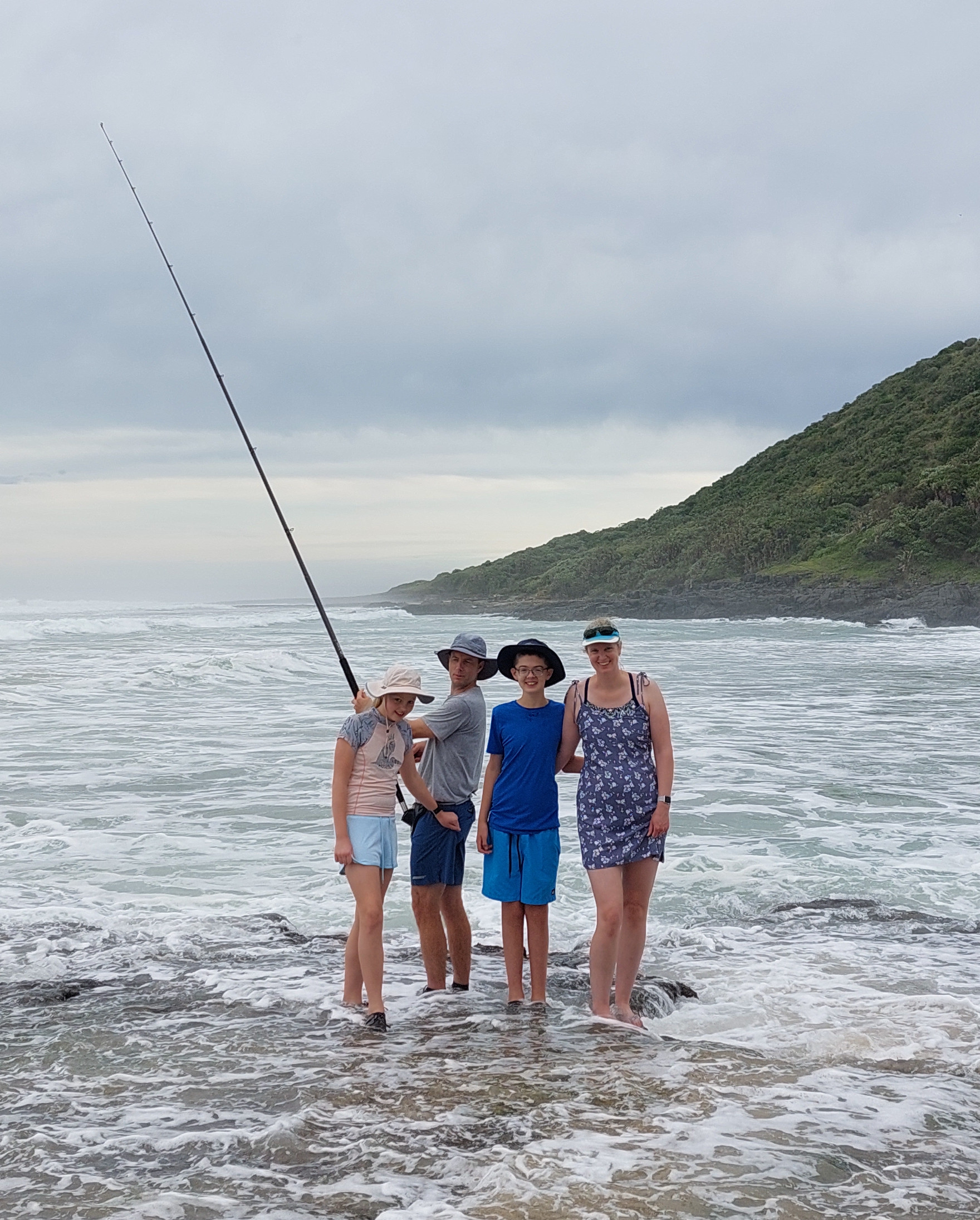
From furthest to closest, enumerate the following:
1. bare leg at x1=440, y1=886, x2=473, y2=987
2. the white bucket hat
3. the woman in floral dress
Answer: bare leg at x1=440, y1=886, x2=473, y2=987, the woman in floral dress, the white bucket hat

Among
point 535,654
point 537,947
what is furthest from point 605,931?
point 535,654

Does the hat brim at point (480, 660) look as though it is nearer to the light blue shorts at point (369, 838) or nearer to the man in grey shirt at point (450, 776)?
the man in grey shirt at point (450, 776)

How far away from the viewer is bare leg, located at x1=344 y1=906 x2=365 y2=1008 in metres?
4.84

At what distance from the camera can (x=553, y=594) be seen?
283 ft

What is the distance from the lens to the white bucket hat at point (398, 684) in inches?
178

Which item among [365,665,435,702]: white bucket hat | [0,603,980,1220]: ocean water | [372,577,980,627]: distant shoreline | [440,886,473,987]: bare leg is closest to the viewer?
[0,603,980,1220]: ocean water

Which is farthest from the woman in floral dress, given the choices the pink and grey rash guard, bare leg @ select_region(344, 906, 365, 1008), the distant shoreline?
the distant shoreline

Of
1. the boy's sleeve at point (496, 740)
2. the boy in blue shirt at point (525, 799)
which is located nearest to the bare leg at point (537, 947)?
the boy in blue shirt at point (525, 799)

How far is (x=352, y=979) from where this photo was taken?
4.91 m

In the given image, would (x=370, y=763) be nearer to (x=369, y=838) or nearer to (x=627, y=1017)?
(x=369, y=838)

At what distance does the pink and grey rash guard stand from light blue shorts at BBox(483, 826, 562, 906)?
560 mm

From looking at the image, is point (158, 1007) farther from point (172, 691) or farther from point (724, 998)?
point (172, 691)

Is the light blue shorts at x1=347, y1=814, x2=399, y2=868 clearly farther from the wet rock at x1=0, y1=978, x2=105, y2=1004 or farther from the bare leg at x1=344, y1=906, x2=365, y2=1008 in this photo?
the wet rock at x1=0, y1=978, x2=105, y2=1004

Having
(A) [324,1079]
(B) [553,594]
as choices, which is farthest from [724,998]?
(B) [553,594]
